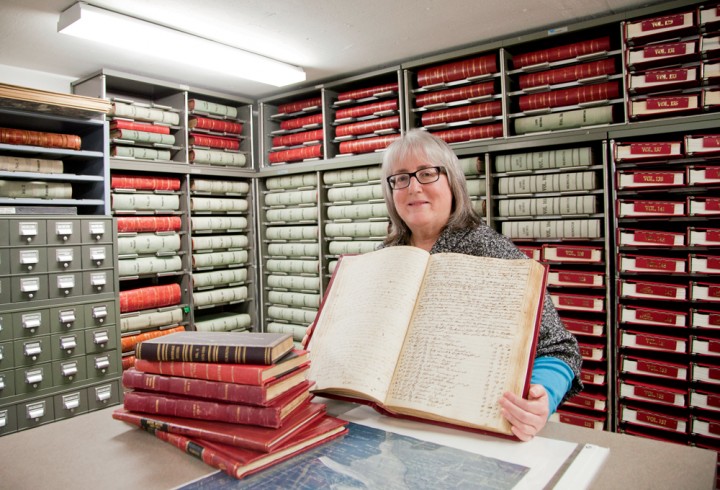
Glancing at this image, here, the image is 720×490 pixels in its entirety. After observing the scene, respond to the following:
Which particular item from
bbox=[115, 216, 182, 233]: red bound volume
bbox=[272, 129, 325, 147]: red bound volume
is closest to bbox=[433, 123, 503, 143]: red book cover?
bbox=[272, 129, 325, 147]: red bound volume

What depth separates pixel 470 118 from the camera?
4.15m

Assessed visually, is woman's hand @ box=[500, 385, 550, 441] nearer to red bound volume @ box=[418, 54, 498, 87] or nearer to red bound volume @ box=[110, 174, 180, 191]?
red bound volume @ box=[418, 54, 498, 87]

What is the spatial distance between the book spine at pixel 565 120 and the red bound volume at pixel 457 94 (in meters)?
0.37

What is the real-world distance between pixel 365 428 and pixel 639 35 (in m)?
3.44

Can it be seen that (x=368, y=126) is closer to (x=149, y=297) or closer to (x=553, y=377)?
(x=149, y=297)

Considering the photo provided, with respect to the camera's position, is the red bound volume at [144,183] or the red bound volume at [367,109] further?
the red bound volume at [367,109]

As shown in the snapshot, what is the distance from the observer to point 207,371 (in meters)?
0.95

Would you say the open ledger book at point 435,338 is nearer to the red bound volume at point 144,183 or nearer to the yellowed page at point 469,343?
the yellowed page at point 469,343

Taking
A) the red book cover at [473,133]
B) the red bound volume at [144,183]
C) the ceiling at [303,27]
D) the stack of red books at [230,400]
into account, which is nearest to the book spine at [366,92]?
the ceiling at [303,27]

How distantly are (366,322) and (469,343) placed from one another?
24cm

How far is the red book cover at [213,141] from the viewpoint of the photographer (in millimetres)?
4966

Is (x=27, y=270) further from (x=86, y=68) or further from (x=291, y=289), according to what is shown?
(x=291, y=289)

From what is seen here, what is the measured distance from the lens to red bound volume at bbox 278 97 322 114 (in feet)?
16.8

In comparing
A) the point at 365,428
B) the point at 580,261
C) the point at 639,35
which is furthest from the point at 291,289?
the point at 365,428
